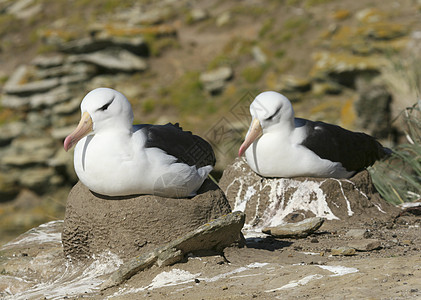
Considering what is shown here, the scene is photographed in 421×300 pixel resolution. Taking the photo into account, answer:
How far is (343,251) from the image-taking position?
5750 millimetres

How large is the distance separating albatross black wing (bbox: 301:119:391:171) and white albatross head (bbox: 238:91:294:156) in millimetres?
415

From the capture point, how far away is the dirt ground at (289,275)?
4367 mm

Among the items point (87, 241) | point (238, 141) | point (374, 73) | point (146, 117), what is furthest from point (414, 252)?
point (146, 117)

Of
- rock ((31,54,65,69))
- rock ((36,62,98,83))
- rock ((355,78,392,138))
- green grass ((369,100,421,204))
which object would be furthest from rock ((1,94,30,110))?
green grass ((369,100,421,204))

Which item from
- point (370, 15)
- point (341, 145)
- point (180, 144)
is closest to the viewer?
point (180, 144)

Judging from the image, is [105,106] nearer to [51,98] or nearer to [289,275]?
[289,275]

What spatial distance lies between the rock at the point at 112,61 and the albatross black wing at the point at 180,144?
28.8m

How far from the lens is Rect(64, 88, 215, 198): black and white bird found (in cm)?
551

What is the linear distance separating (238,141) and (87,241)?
14.4ft

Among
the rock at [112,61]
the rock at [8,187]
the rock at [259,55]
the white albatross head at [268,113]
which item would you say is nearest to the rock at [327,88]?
the rock at [259,55]

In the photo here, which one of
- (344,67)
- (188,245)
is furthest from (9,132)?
(188,245)

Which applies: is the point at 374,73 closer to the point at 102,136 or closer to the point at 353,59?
the point at 353,59

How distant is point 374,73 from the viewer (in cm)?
2250

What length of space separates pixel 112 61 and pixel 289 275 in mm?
30874
